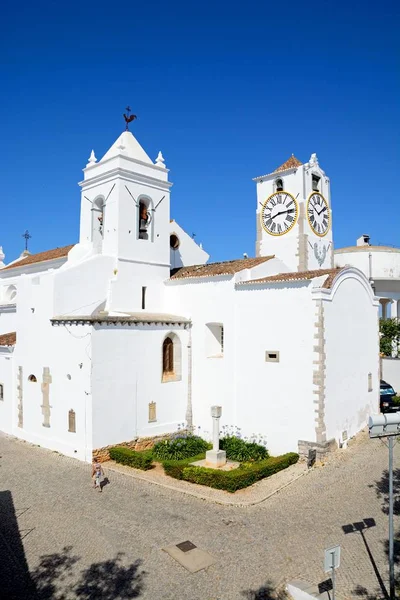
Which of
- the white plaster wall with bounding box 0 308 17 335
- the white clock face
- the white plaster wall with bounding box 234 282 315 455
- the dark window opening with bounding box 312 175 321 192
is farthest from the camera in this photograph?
the white plaster wall with bounding box 0 308 17 335

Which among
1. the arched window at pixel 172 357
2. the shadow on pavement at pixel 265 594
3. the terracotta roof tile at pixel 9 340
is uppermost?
the terracotta roof tile at pixel 9 340

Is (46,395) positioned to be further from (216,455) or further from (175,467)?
(216,455)

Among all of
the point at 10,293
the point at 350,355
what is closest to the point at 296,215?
the point at 350,355

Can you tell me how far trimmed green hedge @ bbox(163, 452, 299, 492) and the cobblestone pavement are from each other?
1.16 m

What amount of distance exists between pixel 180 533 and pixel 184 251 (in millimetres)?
18925

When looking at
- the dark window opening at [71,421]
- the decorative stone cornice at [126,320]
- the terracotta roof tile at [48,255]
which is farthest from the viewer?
the terracotta roof tile at [48,255]

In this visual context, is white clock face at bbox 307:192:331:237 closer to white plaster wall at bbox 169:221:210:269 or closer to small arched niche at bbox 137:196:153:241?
white plaster wall at bbox 169:221:210:269

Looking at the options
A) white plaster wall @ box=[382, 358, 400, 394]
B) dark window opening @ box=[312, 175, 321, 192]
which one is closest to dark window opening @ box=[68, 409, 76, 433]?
dark window opening @ box=[312, 175, 321, 192]

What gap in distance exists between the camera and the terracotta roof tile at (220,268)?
22.9 m

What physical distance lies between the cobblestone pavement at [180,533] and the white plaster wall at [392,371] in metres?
18.1

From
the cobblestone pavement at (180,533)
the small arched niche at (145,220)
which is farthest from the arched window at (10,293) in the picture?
the cobblestone pavement at (180,533)

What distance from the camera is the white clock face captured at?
25922mm

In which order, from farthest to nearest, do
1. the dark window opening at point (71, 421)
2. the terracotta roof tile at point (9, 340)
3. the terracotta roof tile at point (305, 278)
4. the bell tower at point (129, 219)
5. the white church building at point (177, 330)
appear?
1. the terracotta roof tile at point (9, 340)
2. the bell tower at point (129, 219)
3. the dark window opening at point (71, 421)
4. the white church building at point (177, 330)
5. the terracotta roof tile at point (305, 278)

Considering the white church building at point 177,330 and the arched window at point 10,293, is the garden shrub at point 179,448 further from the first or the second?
the arched window at point 10,293
